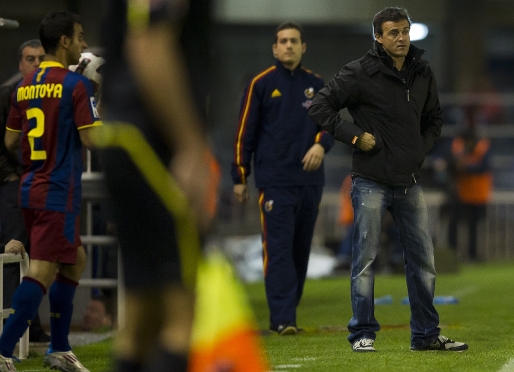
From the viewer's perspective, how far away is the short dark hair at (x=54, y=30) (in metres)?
6.33

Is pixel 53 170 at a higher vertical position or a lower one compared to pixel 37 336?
higher

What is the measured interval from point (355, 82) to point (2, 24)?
232 centimetres

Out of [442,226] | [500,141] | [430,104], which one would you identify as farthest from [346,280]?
[430,104]

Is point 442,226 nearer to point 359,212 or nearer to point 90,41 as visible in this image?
point 90,41

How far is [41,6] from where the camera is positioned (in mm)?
23609

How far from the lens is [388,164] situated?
6.95 meters

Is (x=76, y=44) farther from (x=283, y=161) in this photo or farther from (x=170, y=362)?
(x=170, y=362)

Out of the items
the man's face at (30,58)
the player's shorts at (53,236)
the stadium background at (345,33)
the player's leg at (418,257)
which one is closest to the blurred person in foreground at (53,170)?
the player's shorts at (53,236)

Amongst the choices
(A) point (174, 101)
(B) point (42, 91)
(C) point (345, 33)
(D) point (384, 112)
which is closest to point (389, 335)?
(D) point (384, 112)

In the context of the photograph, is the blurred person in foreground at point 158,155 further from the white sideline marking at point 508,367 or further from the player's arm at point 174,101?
the white sideline marking at point 508,367

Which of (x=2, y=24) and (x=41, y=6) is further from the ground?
(x=41, y=6)

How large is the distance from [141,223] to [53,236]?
9.02 ft

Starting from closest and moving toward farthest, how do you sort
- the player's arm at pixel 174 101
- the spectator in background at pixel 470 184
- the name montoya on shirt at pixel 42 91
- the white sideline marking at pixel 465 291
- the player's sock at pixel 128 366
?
1. the player's arm at pixel 174 101
2. the player's sock at pixel 128 366
3. the name montoya on shirt at pixel 42 91
4. the white sideline marking at pixel 465 291
5. the spectator in background at pixel 470 184

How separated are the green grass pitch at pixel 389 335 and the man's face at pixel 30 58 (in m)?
2.01
